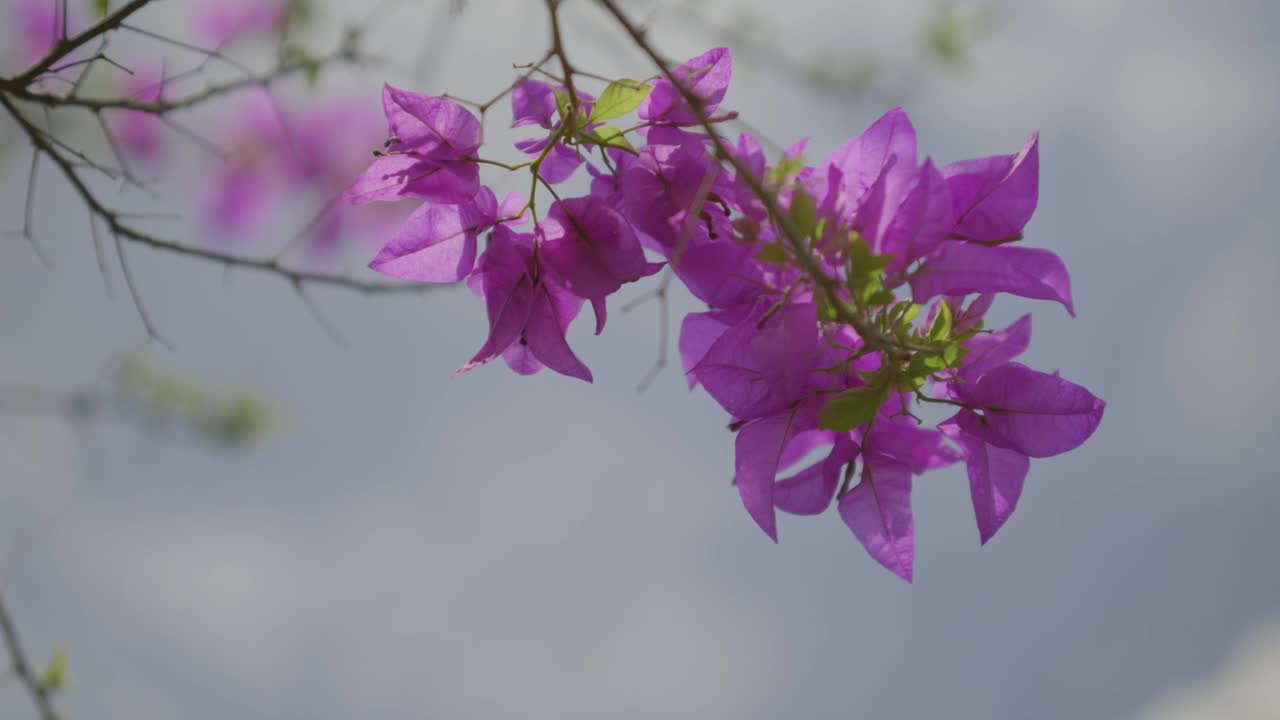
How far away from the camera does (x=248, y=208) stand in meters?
1.53

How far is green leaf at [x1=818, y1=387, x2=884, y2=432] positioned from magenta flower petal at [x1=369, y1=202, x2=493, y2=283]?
164mm

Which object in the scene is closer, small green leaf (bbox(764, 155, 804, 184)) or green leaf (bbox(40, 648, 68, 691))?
small green leaf (bbox(764, 155, 804, 184))

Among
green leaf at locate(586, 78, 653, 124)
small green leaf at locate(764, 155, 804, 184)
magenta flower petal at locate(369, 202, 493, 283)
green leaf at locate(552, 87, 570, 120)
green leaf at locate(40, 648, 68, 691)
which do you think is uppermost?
green leaf at locate(552, 87, 570, 120)

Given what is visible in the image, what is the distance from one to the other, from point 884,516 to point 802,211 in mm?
138

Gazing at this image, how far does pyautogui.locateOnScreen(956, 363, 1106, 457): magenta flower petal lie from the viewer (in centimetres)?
35

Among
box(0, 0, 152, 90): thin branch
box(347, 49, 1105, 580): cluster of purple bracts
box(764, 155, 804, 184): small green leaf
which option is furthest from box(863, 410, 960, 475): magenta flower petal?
box(0, 0, 152, 90): thin branch

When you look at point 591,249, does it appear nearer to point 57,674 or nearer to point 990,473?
point 990,473

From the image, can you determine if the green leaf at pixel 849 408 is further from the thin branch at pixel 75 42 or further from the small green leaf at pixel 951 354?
Result: the thin branch at pixel 75 42

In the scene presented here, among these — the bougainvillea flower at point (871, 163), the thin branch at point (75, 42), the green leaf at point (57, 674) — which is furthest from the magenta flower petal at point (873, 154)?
the green leaf at point (57, 674)

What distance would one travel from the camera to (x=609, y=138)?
1.17 ft

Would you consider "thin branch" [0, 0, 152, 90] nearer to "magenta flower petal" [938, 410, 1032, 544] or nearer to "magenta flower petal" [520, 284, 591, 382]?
"magenta flower petal" [520, 284, 591, 382]

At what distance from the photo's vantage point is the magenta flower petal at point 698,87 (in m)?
0.34

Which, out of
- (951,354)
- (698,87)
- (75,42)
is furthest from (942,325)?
(75,42)

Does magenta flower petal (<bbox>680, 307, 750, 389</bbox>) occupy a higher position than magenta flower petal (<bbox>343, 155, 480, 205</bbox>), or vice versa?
magenta flower petal (<bbox>343, 155, 480, 205</bbox>)
